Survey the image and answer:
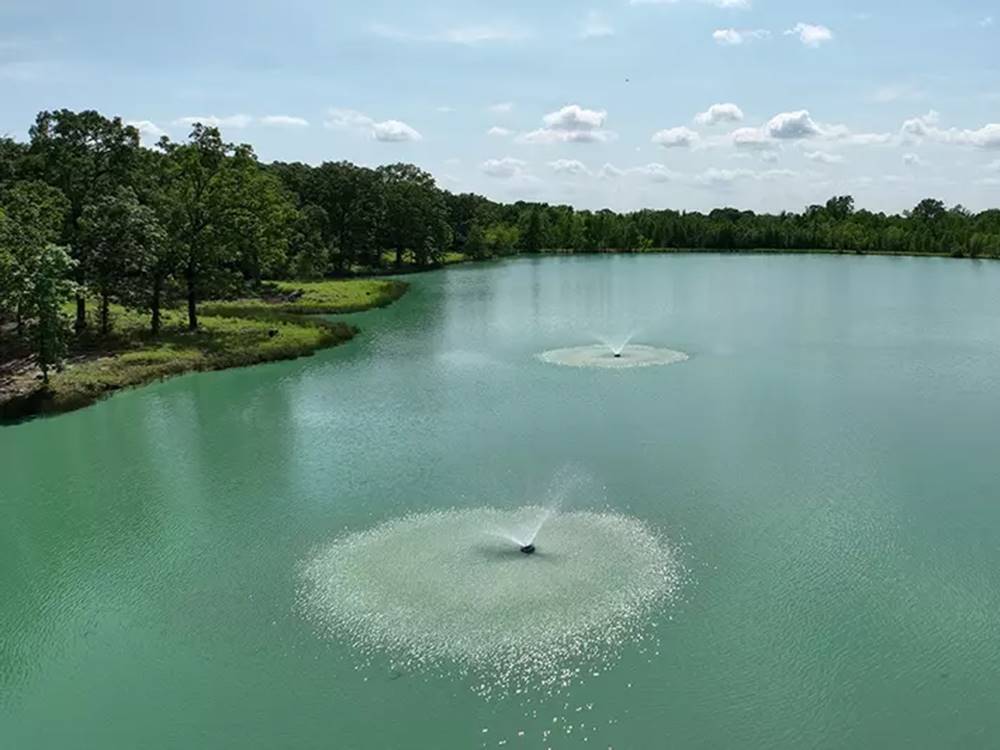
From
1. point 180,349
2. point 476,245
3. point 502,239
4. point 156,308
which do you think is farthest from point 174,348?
point 502,239

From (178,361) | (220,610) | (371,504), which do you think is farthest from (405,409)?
(220,610)

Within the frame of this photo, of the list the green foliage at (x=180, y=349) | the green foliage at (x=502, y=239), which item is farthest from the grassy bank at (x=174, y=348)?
the green foliage at (x=502, y=239)

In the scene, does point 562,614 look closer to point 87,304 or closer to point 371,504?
point 371,504

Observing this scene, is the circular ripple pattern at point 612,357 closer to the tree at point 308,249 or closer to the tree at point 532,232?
the tree at point 308,249

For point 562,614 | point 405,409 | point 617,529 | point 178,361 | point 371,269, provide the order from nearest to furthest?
1. point 562,614
2. point 617,529
3. point 405,409
4. point 178,361
5. point 371,269

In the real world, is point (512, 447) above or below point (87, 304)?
below

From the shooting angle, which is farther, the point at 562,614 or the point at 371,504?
the point at 371,504

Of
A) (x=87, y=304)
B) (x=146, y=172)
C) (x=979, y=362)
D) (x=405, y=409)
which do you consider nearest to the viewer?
(x=405, y=409)
